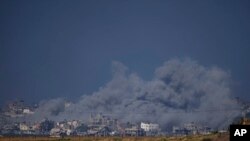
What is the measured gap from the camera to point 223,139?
271 ft

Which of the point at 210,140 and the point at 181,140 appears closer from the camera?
the point at 210,140

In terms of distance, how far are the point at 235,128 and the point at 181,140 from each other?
89.7 metres

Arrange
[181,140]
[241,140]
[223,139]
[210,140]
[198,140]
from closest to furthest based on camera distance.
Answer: [241,140], [223,139], [210,140], [198,140], [181,140]

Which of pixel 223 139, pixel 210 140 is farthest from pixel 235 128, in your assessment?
pixel 210 140

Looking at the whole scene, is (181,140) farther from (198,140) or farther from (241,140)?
(241,140)

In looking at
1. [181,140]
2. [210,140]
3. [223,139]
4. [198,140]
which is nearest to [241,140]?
[223,139]

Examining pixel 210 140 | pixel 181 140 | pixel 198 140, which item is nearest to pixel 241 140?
pixel 210 140

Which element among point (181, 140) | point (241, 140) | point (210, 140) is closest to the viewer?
point (241, 140)

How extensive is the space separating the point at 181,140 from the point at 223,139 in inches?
1470

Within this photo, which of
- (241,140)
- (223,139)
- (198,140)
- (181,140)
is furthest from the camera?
(181,140)

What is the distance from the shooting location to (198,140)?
102m

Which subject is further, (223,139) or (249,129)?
(223,139)

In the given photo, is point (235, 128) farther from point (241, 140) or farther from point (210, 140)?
point (210, 140)

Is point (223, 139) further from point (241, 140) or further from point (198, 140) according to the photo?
point (241, 140)
